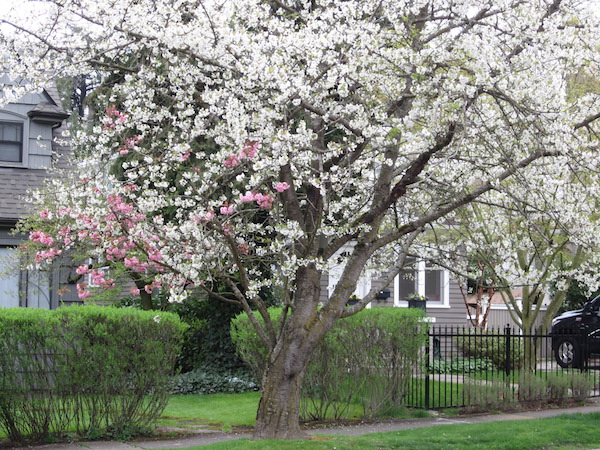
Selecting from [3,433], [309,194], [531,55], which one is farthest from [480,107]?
[3,433]

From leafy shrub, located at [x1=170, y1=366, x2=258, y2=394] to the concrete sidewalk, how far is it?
3.94 m

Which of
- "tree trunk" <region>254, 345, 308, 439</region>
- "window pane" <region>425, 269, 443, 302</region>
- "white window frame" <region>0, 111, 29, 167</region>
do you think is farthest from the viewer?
"window pane" <region>425, 269, 443, 302</region>

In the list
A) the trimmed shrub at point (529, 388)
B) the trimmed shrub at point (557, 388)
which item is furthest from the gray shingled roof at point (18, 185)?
the trimmed shrub at point (557, 388)

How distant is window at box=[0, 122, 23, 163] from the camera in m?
18.4

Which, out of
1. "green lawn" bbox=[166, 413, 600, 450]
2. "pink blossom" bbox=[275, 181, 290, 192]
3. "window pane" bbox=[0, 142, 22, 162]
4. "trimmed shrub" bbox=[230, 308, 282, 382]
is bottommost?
"green lawn" bbox=[166, 413, 600, 450]

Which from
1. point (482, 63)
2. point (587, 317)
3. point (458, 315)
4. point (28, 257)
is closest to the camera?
point (482, 63)

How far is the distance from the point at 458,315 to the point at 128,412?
15.1 metres

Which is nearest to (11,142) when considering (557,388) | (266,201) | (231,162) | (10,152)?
(10,152)

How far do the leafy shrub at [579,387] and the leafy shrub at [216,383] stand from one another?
597 centimetres

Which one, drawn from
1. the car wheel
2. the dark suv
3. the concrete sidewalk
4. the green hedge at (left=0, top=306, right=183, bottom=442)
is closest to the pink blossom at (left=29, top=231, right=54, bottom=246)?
the green hedge at (left=0, top=306, right=183, bottom=442)

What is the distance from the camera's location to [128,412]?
9.87 metres

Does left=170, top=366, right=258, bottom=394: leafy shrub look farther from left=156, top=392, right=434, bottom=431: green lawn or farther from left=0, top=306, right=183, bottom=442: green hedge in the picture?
left=0, top=306, right=183, bottom=442: green hedge

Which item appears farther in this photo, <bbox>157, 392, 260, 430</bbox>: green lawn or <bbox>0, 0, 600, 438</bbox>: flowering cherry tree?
<bbox>157, 392, 260, 430</bbox>: green lawn

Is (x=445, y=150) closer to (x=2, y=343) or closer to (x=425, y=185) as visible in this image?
(x=425, y=185)
